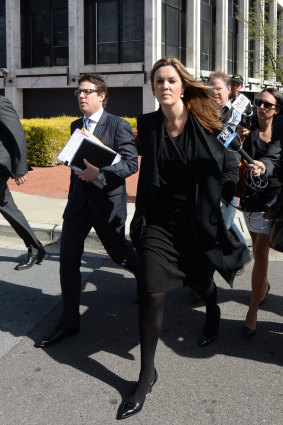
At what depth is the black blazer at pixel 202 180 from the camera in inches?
132

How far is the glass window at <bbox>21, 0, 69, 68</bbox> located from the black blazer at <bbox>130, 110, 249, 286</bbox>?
77.4ft

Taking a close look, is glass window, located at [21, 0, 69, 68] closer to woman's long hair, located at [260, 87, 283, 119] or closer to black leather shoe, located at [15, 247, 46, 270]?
black leather shoe, located at [15, 247, 46, 270]

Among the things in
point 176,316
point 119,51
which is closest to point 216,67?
point 119,51

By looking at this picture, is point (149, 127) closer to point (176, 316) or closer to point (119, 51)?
point (176, 316)

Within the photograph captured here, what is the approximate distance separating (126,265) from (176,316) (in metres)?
0.62

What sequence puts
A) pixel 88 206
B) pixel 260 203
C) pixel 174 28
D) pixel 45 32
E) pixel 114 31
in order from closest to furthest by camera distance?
1. pixel 260 203
2. pixel 88 206
3. pixel 114 31
4. pixel 174 28
5. pixel 45 32

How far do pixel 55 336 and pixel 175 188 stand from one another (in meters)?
1.51

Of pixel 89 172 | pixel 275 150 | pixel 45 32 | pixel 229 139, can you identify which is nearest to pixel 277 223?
pixel 275 150

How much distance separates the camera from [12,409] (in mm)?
3148

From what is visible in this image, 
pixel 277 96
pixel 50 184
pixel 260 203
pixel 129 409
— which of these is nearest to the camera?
pixel 129 409

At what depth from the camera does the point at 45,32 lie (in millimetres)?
26078

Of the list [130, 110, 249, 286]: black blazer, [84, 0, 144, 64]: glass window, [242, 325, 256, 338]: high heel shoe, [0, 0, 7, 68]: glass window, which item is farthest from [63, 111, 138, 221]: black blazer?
[0, 0, 7, 68]: glass window

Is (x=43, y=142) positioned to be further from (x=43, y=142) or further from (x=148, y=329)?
(x=148, y=329)

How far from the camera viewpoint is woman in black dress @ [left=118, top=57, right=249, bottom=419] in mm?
3291
